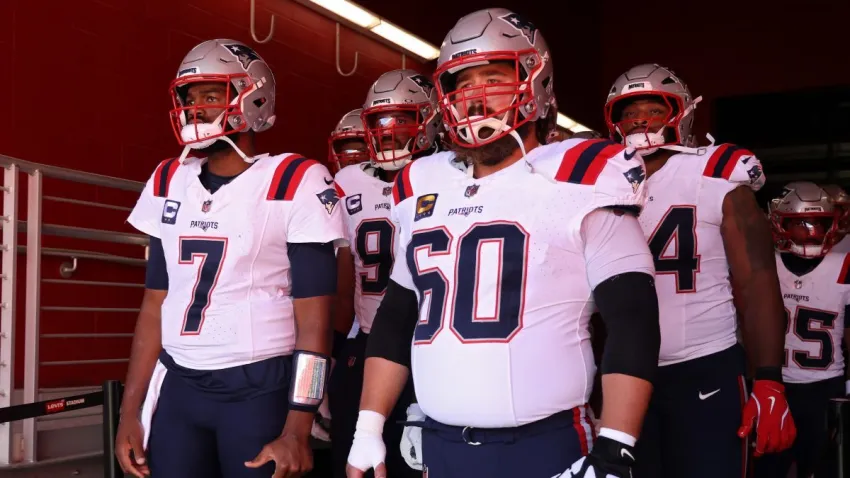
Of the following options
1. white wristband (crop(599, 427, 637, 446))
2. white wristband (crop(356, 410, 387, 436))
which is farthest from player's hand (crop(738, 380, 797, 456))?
white wristband (crop(356, 410, 387, 436))

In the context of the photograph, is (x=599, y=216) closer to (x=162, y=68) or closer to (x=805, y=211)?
(x=805, y=211)

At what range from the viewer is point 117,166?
16.1 feet

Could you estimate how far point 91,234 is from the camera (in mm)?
4367

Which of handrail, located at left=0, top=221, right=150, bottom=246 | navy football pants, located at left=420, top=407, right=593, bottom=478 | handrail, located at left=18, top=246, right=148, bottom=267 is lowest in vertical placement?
navy football pants, located at left=420, top=407, right=593, bottom=478

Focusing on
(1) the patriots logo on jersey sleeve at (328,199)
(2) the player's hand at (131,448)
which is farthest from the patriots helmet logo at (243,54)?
(2) the player's hand at (131,448)

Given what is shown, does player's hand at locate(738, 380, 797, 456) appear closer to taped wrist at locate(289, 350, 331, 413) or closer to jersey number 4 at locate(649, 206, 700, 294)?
jersey number 4 at locate(649, 206, 700, 294)

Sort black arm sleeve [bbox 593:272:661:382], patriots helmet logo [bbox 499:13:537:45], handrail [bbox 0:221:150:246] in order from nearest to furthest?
black arm sleeve [bbox 593:272:661:382], patriots helmet logo [bbox 499:13:537:45], handrail [bbox 0:221:150:246]

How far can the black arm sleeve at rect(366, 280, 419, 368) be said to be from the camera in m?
2.29

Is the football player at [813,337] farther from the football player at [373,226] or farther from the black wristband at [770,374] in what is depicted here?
the football player at [373,226]

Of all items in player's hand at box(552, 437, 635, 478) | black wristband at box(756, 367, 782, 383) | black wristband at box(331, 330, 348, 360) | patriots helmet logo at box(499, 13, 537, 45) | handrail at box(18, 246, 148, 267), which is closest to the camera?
player's hand at box(552, 437, 635, 478)

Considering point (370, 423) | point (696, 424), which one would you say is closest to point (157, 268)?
point (370, 423)

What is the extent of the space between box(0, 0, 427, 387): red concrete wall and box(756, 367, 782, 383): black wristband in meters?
3.15

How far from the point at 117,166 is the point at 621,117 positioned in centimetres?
274

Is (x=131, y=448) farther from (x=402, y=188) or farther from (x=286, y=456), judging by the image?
(x=402, y=188)
